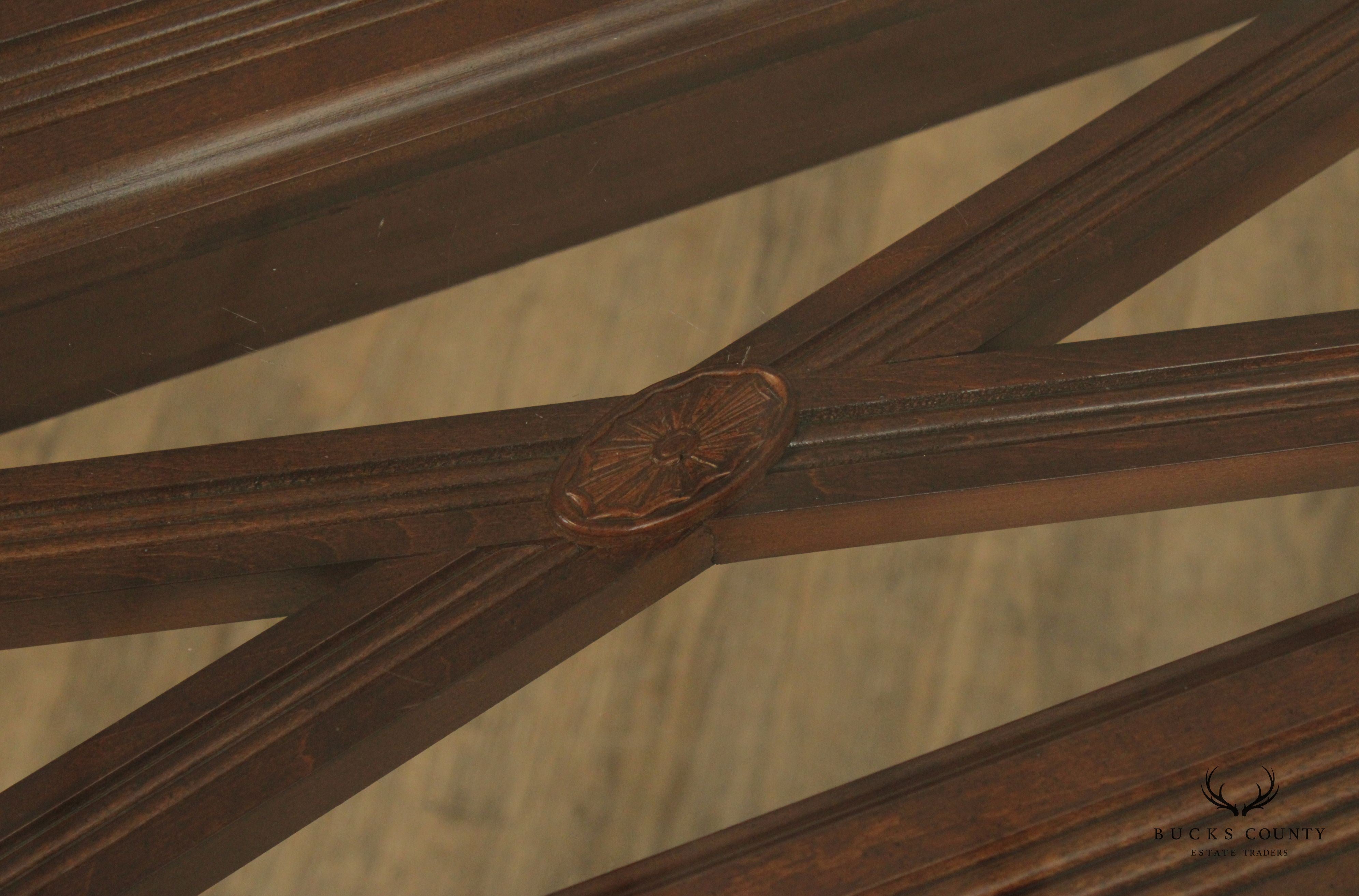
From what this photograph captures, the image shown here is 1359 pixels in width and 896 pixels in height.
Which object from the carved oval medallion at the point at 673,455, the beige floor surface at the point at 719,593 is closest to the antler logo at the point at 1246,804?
the beige floor surface at the point at 719,593

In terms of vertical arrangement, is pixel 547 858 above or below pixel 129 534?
below

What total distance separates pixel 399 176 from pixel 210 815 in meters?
0.91

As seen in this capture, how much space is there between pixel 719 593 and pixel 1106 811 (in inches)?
26.0

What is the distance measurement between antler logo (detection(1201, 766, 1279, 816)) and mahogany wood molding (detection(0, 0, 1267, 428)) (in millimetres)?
1136

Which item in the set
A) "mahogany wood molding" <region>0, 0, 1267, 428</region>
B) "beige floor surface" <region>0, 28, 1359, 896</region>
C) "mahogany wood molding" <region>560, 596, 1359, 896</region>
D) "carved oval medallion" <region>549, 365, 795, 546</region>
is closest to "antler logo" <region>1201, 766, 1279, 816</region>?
"mahogany wood molding" <region>560, 596, 1359, 896</region>

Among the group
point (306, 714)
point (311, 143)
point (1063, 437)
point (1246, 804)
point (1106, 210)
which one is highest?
point (311, 143)

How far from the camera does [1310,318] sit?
1589 mm

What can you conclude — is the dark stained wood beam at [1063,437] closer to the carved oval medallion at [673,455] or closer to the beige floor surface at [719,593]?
the carved oval medallion at [673,455]

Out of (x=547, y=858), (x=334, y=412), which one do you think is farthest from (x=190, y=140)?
(x=547, y=858)

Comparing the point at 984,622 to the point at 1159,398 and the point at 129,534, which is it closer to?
the point at 1159,398

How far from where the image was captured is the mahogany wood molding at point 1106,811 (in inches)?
47.1

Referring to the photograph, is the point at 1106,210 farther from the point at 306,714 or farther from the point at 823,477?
the point at 306,714

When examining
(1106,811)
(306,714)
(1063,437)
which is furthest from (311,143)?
(1106,811)

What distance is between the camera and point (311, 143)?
1.81 meters
